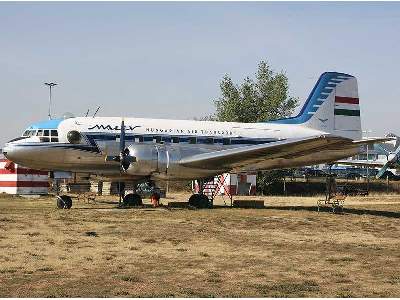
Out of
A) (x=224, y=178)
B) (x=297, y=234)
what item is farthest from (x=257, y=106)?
(x=297, y=234)

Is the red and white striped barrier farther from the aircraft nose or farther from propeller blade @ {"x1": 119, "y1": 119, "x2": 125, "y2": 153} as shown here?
the aircraft nose

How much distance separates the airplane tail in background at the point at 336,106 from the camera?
35.9m

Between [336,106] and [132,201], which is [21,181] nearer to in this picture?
[132,201]

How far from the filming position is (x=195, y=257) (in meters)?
13.9

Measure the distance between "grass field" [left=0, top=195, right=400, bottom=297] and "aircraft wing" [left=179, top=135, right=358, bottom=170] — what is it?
18.3 ft

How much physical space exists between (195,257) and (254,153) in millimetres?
16136

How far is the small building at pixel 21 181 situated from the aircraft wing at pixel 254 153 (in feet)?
68.3

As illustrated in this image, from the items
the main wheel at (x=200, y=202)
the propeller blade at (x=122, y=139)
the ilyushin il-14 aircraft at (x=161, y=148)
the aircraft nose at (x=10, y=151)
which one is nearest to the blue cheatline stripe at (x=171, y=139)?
the ilyushin il-14 aircraft at (x=161, y=148)

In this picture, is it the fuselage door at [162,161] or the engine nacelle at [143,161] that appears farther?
the fuselage door at [162,161]

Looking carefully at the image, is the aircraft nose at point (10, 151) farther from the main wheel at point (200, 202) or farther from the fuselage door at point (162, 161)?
the main wheel at point (200, 202)

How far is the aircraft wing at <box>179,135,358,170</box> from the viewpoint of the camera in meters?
28.1

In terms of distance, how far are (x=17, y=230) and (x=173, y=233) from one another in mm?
5395

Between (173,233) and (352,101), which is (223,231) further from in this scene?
(352,101)

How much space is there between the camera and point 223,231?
19.7 m
